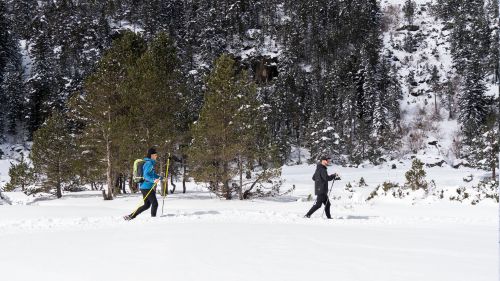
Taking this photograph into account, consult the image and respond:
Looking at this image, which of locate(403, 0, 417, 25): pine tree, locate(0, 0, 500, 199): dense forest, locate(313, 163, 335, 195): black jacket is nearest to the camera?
locate(313, 163, 335, 195): black jacket

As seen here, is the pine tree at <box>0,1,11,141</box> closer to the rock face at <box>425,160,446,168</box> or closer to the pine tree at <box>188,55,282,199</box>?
the pine tree at <box>188,55,282,199</box>

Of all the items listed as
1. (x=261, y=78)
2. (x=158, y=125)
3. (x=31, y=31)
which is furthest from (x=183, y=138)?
(x=31, y=31)

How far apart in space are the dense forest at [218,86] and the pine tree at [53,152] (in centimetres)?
8

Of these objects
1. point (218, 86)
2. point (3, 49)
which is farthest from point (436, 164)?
point (3, 49)

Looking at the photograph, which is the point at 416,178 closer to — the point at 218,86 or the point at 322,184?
the point at 322,184

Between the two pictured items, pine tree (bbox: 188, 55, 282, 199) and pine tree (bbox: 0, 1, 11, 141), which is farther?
pine tree (bbox: 0, 1, 11, 141)

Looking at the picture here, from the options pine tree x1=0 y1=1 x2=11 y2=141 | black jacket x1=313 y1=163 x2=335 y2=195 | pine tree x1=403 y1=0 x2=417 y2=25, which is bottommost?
black jacket x1=313 y1=163 x2=335 y2=195

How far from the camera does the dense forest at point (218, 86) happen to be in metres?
20.4

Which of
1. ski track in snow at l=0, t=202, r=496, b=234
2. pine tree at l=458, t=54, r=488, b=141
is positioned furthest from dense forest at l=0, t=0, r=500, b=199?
ski track in snow at l=0, t=202, r=496, b=234

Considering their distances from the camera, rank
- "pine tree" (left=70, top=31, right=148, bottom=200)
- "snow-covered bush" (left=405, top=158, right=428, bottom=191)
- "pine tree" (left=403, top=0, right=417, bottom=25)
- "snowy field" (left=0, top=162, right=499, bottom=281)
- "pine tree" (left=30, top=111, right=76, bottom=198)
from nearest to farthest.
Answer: "snowy field" (left=0, top=162, right=499, bottom=281) < "snow-covered bush" (left=405, top=158, right=428, bottom=191) < "pine tree" (left=70, top=31, right=148, bottom=200) < "pine tree" (left=30, top=111, right=76, bottom=198) < "pine tree" (left=403, top=0, right=417, bottom=25)

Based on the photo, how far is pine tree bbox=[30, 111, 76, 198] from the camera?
1059 inches

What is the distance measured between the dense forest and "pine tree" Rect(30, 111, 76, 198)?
8 cm

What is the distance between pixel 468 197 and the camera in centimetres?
1620

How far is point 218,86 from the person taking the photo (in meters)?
20.0
